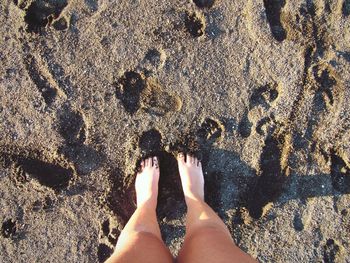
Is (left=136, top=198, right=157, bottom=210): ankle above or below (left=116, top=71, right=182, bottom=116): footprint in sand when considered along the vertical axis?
below

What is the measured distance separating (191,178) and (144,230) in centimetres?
45

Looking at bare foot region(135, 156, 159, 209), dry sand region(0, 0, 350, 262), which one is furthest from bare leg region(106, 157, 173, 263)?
dry sand region(0, 0, 350, 262)

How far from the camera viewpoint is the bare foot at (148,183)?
2348 mm

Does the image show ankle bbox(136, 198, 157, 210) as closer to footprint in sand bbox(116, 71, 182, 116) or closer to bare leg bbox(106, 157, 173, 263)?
bare leg bbox(106, 157, 173, 263)

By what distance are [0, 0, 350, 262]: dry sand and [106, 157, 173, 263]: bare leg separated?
109 millimetres

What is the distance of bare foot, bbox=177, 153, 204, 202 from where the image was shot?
7.64ft

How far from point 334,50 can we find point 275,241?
1230mm

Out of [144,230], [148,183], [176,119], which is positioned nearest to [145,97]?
[176,119]

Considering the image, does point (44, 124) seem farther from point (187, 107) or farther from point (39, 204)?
point (187, 107)

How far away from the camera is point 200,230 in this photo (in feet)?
6.57

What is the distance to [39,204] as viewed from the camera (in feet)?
7.99

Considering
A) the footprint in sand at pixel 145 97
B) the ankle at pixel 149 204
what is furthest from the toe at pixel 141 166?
the footprint in sand at pixel 145 97

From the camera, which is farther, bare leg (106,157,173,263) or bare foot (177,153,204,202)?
bare foot (177,153,204,202)

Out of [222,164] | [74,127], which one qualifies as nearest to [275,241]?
[222,164]
